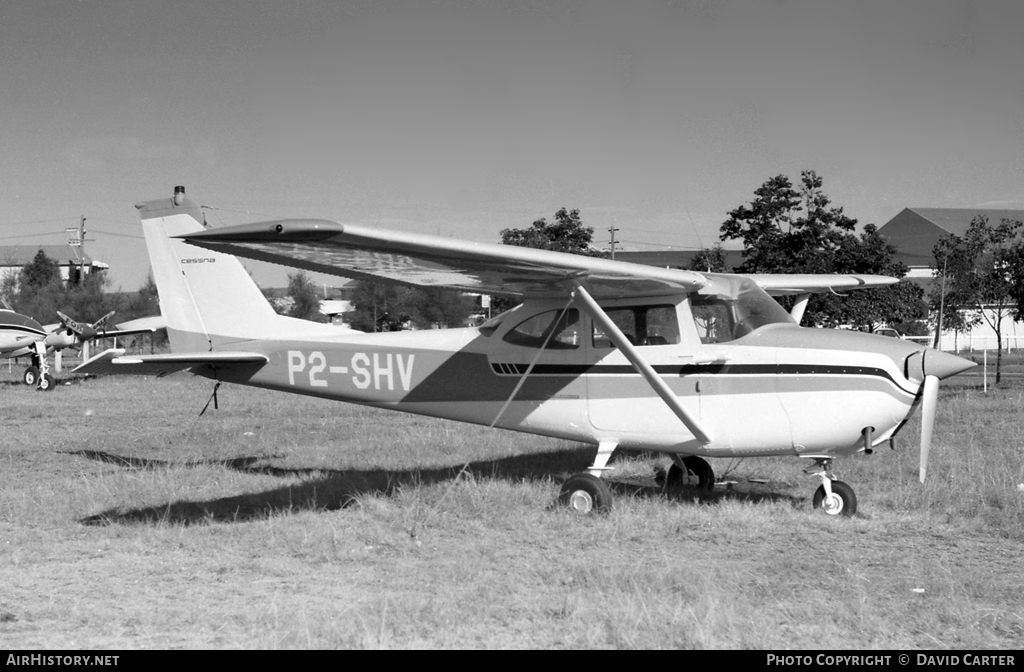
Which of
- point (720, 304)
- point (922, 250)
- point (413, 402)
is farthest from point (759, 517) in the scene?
point (922, 250)

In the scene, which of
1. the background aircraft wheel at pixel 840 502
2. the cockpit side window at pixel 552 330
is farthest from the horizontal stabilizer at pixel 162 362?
the background aircraft wheel at pixel 840 502

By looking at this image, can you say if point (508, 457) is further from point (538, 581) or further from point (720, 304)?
point (538, 581)

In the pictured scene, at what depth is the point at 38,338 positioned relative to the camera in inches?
1182

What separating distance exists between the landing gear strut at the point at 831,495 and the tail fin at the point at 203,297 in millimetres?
5599

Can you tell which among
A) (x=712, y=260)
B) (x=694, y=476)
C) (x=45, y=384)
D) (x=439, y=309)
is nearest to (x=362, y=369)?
(x=694, y=476)

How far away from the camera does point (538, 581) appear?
6348 mm

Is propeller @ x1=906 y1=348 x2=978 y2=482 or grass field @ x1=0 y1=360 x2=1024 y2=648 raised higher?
propeller @ x1=906 y1=348 x2=978 y2=482

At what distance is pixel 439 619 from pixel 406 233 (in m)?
2.83

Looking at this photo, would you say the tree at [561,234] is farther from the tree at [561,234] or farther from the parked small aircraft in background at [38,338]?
the parked small aircraft in background at [38,338]

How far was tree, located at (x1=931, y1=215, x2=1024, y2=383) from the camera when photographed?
2364cm

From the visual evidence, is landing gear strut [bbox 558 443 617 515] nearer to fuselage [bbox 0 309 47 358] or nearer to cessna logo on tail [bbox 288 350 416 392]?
cessna logo on tail [bbox 288 350 416 392]

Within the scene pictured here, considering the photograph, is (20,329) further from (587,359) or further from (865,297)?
(587,359)

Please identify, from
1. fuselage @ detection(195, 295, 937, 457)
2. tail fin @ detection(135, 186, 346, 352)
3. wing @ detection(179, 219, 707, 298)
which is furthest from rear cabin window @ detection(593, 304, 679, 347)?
tail fin @ detection(135, 186, 346, 352)

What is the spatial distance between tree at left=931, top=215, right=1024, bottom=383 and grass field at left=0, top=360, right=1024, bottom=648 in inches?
460
